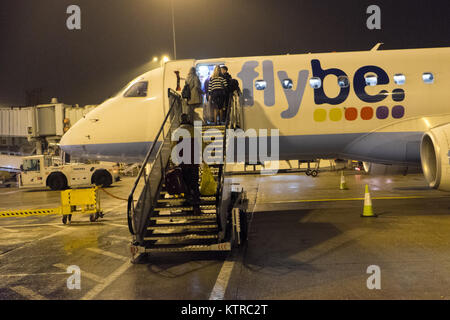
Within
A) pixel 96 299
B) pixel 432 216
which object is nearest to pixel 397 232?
pixel 432 216

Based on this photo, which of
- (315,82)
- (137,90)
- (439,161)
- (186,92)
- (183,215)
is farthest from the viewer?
(137,90)

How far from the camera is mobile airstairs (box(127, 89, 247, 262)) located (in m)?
8.24

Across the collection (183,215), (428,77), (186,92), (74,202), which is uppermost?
(428,77)

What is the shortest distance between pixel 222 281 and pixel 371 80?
8.32m

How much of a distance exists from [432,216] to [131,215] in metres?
8.99

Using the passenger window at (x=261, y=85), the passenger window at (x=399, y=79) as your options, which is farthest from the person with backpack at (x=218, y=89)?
the passenger window at (x=399, y=79)

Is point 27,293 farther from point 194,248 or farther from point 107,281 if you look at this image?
point 194,248

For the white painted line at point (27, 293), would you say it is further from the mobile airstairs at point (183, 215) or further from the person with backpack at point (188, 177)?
the person with backpack at point (188, 177)

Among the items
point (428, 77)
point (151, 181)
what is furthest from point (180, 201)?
point (428, 77)

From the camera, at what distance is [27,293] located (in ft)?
22.2

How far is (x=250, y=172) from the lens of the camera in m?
32.6

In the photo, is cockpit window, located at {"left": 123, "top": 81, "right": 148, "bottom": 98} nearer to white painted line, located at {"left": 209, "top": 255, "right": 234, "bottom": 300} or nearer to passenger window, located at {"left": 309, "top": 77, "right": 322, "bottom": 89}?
passenger window, located at {"left": 309, "top": 77, "right": 322, "bottom": 89}

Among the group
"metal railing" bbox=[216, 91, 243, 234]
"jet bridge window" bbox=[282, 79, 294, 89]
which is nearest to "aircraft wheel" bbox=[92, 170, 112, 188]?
"metal railing" bbox=[216, 91, 243, 234]
